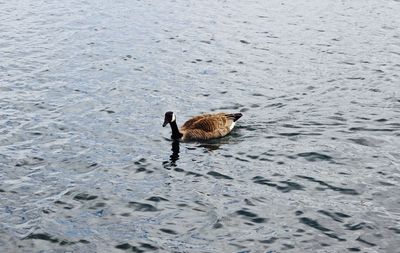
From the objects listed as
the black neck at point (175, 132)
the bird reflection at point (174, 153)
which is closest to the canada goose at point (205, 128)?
the black neck at point (175, 132)

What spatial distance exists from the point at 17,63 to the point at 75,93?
573 cm

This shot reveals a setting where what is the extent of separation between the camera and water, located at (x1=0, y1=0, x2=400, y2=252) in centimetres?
1409

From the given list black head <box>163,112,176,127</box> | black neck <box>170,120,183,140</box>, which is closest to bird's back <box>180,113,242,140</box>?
black neck <box>170,120,183,140</box>

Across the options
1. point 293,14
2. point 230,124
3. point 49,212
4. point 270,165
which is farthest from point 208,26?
point 49,212

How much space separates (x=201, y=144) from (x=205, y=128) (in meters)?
0.58

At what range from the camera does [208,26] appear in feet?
118

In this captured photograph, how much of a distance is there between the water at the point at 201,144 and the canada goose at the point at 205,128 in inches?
15.0

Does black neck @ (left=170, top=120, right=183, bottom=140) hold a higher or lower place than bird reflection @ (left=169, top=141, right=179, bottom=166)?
higher

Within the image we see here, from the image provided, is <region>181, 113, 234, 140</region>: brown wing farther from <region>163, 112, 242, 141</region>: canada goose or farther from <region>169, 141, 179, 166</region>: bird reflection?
<region>169, 141, 179, 166</region>: bird reflection

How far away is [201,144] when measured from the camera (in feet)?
65.6

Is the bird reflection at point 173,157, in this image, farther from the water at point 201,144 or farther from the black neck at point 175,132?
the black neck at point 175,132

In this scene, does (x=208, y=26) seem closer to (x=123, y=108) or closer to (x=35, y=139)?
(x=123, y=108)

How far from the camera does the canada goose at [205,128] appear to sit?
19891mm

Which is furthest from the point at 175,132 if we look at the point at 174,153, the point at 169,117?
the point at 174,153
